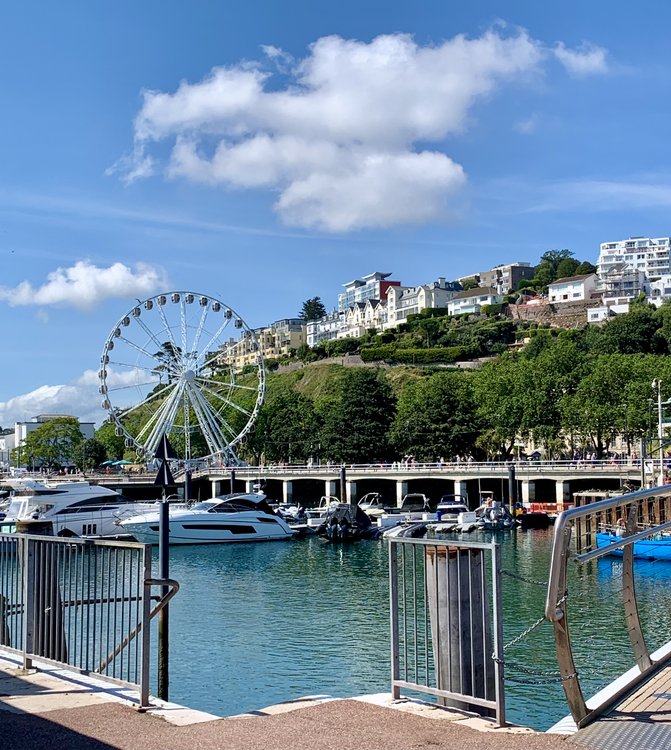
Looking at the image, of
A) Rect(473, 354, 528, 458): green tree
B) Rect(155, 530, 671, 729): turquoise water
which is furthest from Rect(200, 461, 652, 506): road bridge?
Rect(155, 530, 671, 729): turquoise water

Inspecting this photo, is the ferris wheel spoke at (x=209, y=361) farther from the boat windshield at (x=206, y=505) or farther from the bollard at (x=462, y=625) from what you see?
the bollard at (x=462, y=625)

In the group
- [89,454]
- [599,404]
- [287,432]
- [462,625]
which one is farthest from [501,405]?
[462,625]

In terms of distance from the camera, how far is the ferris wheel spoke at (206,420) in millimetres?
71500

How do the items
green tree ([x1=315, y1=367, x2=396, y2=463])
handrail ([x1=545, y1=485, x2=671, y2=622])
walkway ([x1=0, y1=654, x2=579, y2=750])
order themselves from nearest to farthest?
handrail ([x1=545, y1=485, x2=671, y2=622]), walkway ([x1=0, y1=654, x2=579, y2=750]), green tree ([x1=315, y1=367, x2=396, y2=463])

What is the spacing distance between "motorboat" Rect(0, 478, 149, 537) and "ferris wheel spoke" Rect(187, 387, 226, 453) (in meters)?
13.5

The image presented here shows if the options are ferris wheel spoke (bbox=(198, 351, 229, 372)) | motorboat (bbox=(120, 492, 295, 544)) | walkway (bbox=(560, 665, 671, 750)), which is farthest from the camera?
ferris wheel spoke (bbox=(198, 351, 229, 372))

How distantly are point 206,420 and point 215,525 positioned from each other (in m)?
19.9

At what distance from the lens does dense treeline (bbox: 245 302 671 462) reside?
8512 centimetres

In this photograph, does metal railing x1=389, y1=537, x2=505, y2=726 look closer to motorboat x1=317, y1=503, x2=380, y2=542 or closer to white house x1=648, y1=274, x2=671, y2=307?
motorboat x1=317, y1=503, x2=380, y2=542

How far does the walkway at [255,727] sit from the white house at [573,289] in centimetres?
16872

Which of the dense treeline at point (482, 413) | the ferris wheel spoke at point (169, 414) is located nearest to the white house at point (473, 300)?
the dense treeline at point (482, 413)

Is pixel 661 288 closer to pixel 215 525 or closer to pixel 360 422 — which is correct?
pixel 360 422

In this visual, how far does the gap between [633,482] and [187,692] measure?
55.3 meters

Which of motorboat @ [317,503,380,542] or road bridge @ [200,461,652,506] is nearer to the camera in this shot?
motorboat @ [317,503,380,542]
